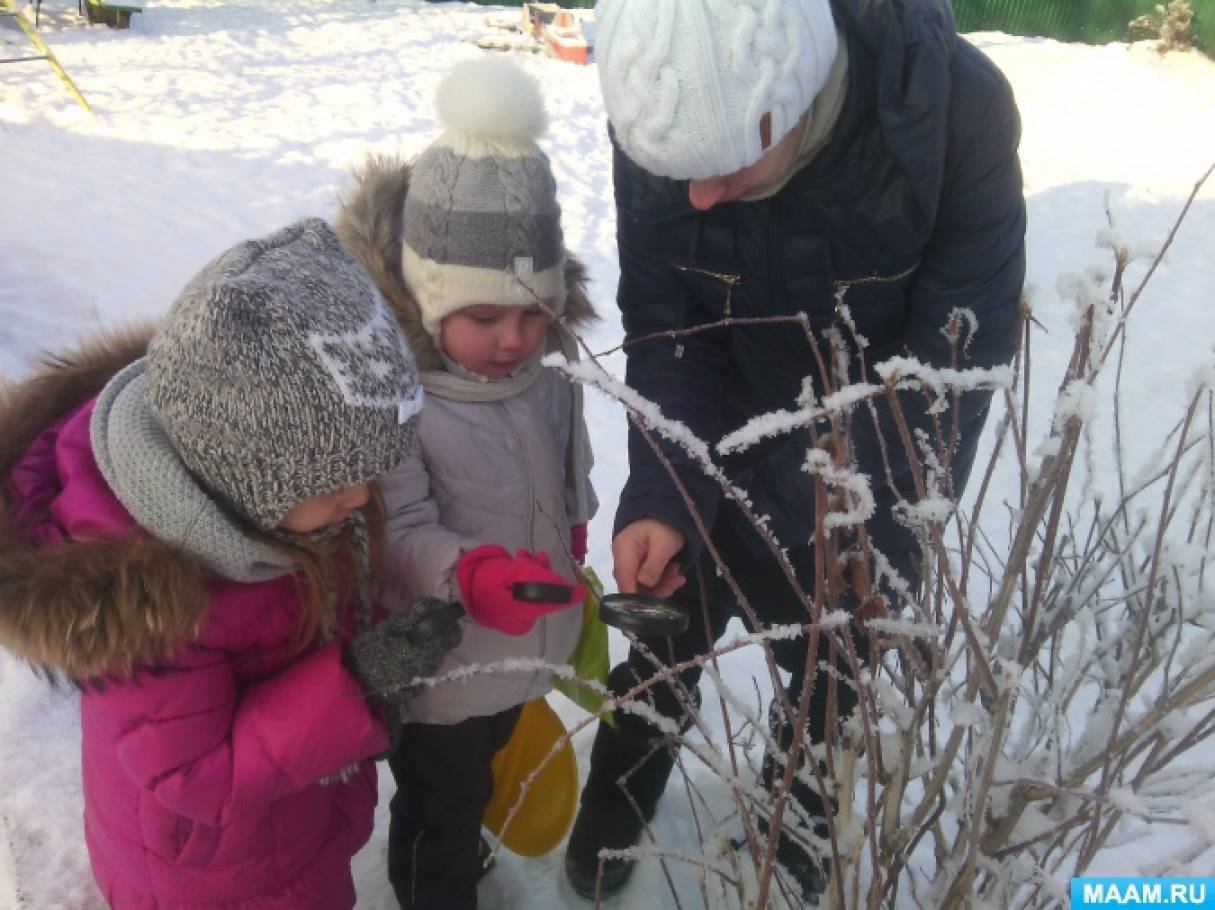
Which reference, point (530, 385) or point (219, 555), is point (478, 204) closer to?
point (530, 385)

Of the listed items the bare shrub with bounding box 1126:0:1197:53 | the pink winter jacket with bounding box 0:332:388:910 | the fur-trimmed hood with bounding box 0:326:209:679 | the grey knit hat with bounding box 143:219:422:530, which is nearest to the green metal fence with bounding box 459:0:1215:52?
the bare shrub with bounding box 1126:0:1197:53

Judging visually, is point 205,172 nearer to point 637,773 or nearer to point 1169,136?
point 637,773

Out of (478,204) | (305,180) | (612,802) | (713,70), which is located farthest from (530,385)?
(305,180)

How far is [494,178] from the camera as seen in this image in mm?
1564

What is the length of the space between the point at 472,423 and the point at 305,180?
16.9 ft

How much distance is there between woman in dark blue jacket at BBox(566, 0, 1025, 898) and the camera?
1.21 meters

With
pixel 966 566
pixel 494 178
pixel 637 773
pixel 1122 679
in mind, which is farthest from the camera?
→ pixel 637 773

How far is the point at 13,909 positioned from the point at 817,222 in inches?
76.8

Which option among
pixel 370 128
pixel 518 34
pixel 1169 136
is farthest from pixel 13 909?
pixel 518 34

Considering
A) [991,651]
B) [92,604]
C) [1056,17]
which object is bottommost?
[1056,17]

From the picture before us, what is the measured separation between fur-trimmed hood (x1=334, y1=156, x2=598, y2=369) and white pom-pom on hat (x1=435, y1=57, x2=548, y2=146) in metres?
0.17

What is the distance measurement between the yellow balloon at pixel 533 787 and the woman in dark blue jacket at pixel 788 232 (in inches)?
11.3

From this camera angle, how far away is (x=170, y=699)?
4.06ft

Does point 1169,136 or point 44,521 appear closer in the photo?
point 44,521
